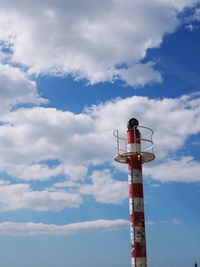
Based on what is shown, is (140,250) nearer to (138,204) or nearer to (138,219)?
(138,219)

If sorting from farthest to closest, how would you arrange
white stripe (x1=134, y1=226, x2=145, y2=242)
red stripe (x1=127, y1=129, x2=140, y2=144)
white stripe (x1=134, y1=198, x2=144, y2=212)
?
red stripe (x1=127, y1=129, x2=140, y2=144) → white stripe (x1=134, y1=198, x2=144, y2=212) → white stripe (x1=134, y1=226, x2=145, y2=242)

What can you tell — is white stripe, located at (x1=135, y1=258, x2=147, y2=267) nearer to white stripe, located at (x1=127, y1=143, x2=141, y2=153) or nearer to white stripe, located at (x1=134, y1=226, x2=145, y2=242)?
white stripe, located at (x1=134, y1=226, x2=145, y2=242)

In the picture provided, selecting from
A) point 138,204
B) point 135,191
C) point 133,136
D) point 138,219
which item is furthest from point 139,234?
point 133,136

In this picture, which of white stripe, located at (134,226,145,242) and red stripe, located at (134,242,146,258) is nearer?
red stripe, located at (134,242,146,258)

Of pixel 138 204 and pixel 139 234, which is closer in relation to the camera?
pixel 139 234

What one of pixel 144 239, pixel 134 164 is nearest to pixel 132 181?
pixel 134 164

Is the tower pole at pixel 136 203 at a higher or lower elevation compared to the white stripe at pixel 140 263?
higher

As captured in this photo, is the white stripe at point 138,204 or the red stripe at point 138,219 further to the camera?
the white stripe at point 138,204

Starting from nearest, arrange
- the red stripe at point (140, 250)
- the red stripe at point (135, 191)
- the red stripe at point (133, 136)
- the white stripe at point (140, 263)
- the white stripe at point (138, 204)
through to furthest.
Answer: the white stripe at point (140, 263)
the red stripe at point (140, 250)
the white stripe at point (138, 204)
the red stripe at point (135, 191)
the red stripe at point (133, 136)

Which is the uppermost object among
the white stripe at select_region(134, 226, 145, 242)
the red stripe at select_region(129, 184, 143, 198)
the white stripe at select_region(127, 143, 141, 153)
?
the white stripe at select_region(127, 143, 141, 153)

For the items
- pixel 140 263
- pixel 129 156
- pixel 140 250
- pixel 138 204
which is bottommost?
pixel 140 263

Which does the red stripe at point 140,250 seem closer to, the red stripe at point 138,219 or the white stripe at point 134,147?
the red stripe at point 138,219

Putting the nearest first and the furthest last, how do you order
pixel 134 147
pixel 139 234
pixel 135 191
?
A: pixel 139 234, pixel 135 191, pixel 134 147

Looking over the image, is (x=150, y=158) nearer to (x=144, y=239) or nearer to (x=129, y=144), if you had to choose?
(x=129, y=144)
